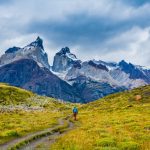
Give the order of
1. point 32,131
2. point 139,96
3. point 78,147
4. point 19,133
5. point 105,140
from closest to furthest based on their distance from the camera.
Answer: point 78,147 < point 105,140 < point 19,133 < point 32,131 < point 139,96

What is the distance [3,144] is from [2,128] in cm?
1624

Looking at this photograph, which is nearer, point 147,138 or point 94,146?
point 94,146

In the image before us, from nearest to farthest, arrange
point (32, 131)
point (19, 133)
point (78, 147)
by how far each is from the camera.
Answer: point (78, 147) → point (19, 133) → point (32, 131)

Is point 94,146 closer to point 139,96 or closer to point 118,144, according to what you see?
point 118,144

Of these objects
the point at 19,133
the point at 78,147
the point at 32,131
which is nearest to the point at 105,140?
the point at 78,147

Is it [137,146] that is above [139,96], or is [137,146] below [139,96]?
below

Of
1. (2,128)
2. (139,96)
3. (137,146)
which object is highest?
(139,96)

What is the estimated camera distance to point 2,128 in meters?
57.2

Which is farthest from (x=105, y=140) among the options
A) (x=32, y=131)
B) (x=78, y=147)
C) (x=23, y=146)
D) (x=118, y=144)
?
(x=32, y=131)

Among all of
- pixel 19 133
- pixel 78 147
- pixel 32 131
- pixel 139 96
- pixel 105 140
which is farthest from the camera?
pixel 139 96

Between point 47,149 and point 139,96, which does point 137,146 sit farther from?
point 139,96

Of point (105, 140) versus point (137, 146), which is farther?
point (105, 140)

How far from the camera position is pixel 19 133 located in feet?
168

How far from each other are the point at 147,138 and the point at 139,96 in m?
134
